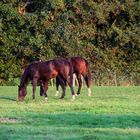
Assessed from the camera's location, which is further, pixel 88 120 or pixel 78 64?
pixel 78 64

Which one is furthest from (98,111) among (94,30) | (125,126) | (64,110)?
(94,30)

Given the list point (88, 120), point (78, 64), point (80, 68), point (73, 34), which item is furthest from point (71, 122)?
point (73, 34)

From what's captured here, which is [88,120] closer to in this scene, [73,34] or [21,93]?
[21,93]

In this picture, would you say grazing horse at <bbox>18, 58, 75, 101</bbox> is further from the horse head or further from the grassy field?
the grassy field

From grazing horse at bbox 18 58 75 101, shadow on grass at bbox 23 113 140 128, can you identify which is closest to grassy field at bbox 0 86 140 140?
shadow on grass at bbox 23 113 140 128

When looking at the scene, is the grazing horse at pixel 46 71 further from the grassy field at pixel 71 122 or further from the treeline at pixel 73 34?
the treeline at pixel 73 34

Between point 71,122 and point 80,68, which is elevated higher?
point 80,68

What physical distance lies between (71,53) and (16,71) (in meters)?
5.04

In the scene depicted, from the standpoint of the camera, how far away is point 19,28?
172 feet

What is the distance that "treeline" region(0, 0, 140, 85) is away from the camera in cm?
5125

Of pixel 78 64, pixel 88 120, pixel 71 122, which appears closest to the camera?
pixel 71 122

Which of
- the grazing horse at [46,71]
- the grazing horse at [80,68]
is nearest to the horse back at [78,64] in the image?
the grazing horse at [80,68]

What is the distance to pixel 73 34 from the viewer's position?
173ft

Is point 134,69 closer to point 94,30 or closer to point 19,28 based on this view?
point 94,30
